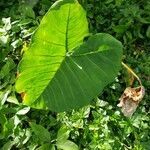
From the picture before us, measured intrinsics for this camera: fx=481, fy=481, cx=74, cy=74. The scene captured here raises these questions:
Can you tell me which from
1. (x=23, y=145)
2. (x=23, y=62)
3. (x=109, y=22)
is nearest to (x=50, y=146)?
(x=23, y=145)

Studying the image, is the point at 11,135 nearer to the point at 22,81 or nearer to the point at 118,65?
the point at 22,81

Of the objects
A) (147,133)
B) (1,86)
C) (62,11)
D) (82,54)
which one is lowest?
(147,133)

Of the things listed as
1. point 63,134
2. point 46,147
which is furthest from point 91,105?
point 46,147

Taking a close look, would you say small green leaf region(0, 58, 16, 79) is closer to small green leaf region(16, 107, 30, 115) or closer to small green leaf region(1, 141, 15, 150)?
small green leaf region(16, 107, 30, 115)

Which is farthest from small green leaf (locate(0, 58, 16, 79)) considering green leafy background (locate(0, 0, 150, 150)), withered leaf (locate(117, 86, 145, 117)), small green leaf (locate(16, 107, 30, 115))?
withered leaf (locate(117, 86, 145, 117))

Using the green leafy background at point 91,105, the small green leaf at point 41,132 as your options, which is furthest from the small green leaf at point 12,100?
the small green leaf at point 41,132

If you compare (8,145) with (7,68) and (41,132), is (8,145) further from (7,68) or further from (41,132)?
(7,68)
